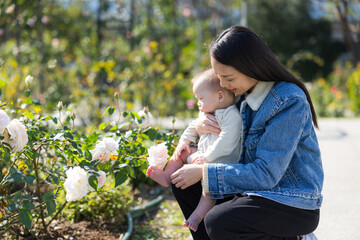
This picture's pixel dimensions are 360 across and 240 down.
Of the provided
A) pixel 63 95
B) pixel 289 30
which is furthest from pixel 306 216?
pixel 289 30

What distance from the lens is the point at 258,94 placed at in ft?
5.99

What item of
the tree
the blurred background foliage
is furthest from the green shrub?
the tree

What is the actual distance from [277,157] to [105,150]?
2.46 feet

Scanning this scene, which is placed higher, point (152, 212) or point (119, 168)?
point (119, 168)

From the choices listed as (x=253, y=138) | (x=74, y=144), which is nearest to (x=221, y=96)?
(x=253, y=138)

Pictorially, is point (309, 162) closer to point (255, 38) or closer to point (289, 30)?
point (255, 38)

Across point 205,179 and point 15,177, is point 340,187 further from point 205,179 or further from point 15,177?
point 15,177

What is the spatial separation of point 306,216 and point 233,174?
0.37 m

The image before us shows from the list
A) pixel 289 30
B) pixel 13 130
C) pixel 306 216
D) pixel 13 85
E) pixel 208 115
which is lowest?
pixel 289 30

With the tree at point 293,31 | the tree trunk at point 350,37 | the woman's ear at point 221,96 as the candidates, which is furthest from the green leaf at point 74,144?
the tree at point 293,31

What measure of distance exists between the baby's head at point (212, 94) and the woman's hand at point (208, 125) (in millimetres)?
43

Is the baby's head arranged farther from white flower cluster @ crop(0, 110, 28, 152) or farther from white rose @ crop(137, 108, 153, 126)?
white flower cluster @ crop(0, 110, 28, 152)

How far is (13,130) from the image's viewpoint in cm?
166

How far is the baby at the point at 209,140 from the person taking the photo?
1.87m
